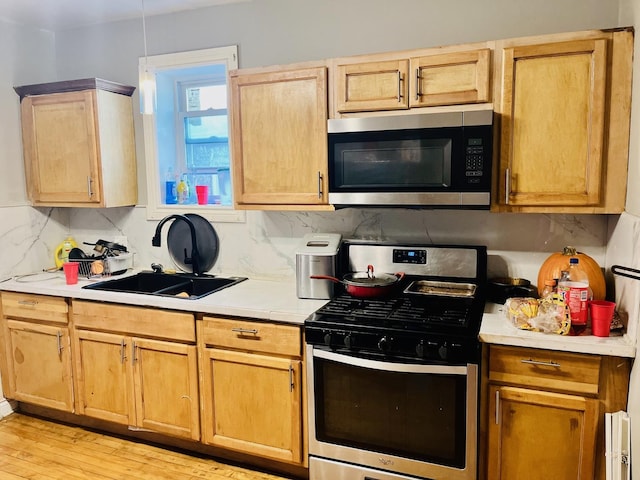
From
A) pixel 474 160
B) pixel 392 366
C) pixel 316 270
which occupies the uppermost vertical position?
pixel 474 160

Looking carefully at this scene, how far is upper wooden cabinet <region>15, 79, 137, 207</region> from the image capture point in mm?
3195

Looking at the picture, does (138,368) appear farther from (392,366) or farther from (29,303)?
(392,366)

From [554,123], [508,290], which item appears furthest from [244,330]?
[554,123]

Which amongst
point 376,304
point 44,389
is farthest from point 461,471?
point 44,389

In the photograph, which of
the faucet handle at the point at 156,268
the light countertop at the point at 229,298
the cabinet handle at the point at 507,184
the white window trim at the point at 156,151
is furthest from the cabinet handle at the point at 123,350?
the cabinet handle at the point at 507,184

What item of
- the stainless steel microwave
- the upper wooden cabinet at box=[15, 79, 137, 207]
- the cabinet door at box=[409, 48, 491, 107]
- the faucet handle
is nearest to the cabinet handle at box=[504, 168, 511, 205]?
the stainless steel microwave

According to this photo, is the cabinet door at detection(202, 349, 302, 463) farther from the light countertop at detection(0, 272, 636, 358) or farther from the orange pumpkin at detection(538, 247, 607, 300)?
the orange pumpkin at detection(538, 247, 607, 300)

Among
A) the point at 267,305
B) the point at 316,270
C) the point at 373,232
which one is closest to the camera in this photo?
the point at 267,305

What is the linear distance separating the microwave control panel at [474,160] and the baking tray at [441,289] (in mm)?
607

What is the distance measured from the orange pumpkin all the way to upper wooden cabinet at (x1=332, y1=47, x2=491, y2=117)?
795 mm

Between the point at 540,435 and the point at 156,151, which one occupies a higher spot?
the point at 156,151

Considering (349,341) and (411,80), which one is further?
(411,80)

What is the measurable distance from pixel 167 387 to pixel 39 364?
99 centimetres

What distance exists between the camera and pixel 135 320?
2.78 m
